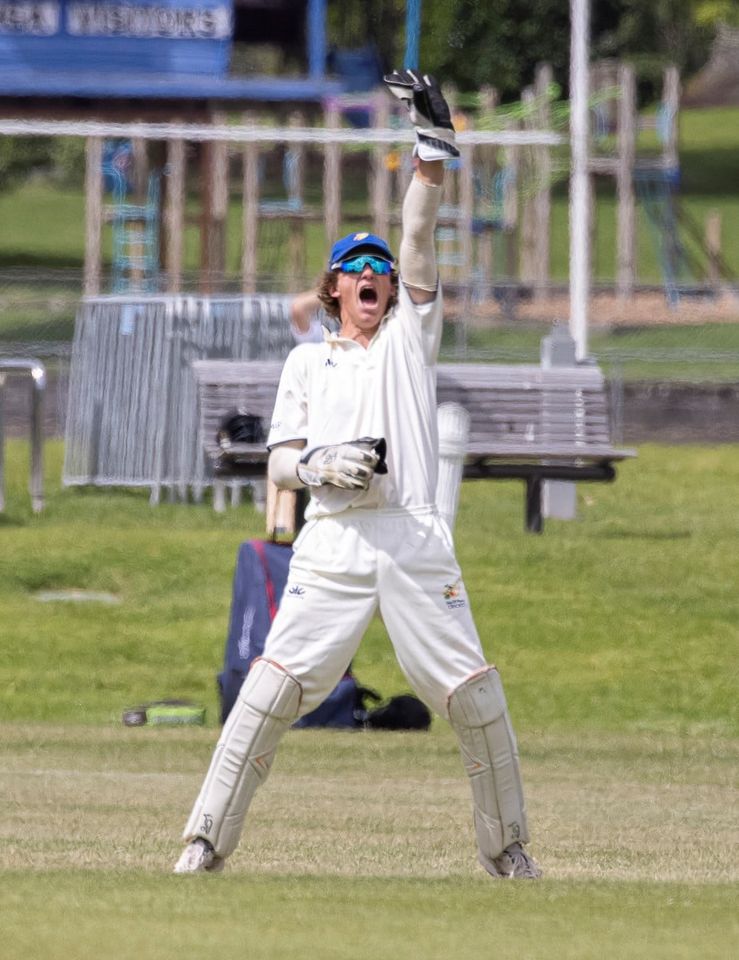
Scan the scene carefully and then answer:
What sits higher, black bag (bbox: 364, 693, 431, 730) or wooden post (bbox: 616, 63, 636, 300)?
wooden post (bbox: 616, 63, 636, 300)

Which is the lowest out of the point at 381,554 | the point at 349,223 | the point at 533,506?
the point at 381,554

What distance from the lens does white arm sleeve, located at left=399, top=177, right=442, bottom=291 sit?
6555mm

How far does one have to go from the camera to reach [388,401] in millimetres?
6637

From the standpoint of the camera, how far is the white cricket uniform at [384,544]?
652cm

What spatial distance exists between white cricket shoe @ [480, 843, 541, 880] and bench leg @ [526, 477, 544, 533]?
27.8 ft

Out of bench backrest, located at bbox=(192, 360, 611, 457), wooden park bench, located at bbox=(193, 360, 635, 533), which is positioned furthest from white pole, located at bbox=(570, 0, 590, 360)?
bench backrest, located at bbox=(192, 360, 611, 457)

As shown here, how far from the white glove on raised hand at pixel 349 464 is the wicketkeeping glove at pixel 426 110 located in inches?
32.9

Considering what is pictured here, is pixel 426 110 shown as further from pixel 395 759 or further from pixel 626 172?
pixel 626 172

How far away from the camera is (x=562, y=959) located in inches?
211

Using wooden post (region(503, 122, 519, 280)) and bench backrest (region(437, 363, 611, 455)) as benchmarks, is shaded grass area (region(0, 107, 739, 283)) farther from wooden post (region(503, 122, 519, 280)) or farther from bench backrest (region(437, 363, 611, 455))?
bench backrest (region(437, 363, 611, 455))

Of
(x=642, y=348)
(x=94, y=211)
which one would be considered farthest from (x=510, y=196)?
(x=94, y=211)

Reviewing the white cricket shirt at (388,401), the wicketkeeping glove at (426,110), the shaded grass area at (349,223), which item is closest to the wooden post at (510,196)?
the shaded grass area at (349,223)

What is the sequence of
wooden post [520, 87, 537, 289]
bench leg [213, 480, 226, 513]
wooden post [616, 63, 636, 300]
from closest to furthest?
bench leg [213, 480, 226, 513]
wooden post [616, 63, 636, 300]
wooden post [520, 87, 537, 289]

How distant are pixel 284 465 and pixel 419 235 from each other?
777mm
